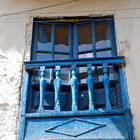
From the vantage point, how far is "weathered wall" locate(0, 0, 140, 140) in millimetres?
3969

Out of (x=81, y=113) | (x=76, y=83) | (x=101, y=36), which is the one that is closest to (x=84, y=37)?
(x=101, y=36)

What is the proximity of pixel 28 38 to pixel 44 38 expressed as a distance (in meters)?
0.26

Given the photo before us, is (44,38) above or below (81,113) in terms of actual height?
above

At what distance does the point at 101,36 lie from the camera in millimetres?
4715

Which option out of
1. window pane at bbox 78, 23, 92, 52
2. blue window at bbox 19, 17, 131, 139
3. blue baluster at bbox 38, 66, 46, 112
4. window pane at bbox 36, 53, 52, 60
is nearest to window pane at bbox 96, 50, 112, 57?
blue window at bbox 19, 17, 131, 139

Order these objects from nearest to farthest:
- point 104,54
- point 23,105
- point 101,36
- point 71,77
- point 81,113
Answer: point 81,113 → point 23,105 → point 71,77 → point 104,54 → point 101,36

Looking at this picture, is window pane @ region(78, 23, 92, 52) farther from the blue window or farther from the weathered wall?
the weathered wall

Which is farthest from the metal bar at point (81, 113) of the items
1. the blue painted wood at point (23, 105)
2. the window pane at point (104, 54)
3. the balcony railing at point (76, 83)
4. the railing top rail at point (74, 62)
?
the window pane at point (104, 54)

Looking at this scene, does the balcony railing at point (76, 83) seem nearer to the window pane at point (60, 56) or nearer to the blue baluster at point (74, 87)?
the blue baluster at point (74, 87)

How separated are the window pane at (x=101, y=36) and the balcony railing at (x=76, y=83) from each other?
45 centimetres

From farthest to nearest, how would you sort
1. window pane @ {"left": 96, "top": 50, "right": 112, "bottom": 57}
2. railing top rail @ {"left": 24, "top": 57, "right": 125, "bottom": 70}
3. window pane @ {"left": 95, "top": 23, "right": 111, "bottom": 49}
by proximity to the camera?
1. window pane @ {"left": 95, "top": 23, "right": 111, "bottom": 49}
2. window pane @ {"left": 96, "top": 50, "right": 112, "bottom": 57}
3. railing top rail @ {"left": 24, "top": 57, "right": 125, "bottom": 70}

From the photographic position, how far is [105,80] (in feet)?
13.2

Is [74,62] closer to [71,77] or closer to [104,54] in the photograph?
[71,77]

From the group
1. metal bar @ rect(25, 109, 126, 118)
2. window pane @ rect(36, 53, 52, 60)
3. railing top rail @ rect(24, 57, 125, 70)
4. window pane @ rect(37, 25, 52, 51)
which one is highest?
window pane @ rect(37, 25, 52, 51)
